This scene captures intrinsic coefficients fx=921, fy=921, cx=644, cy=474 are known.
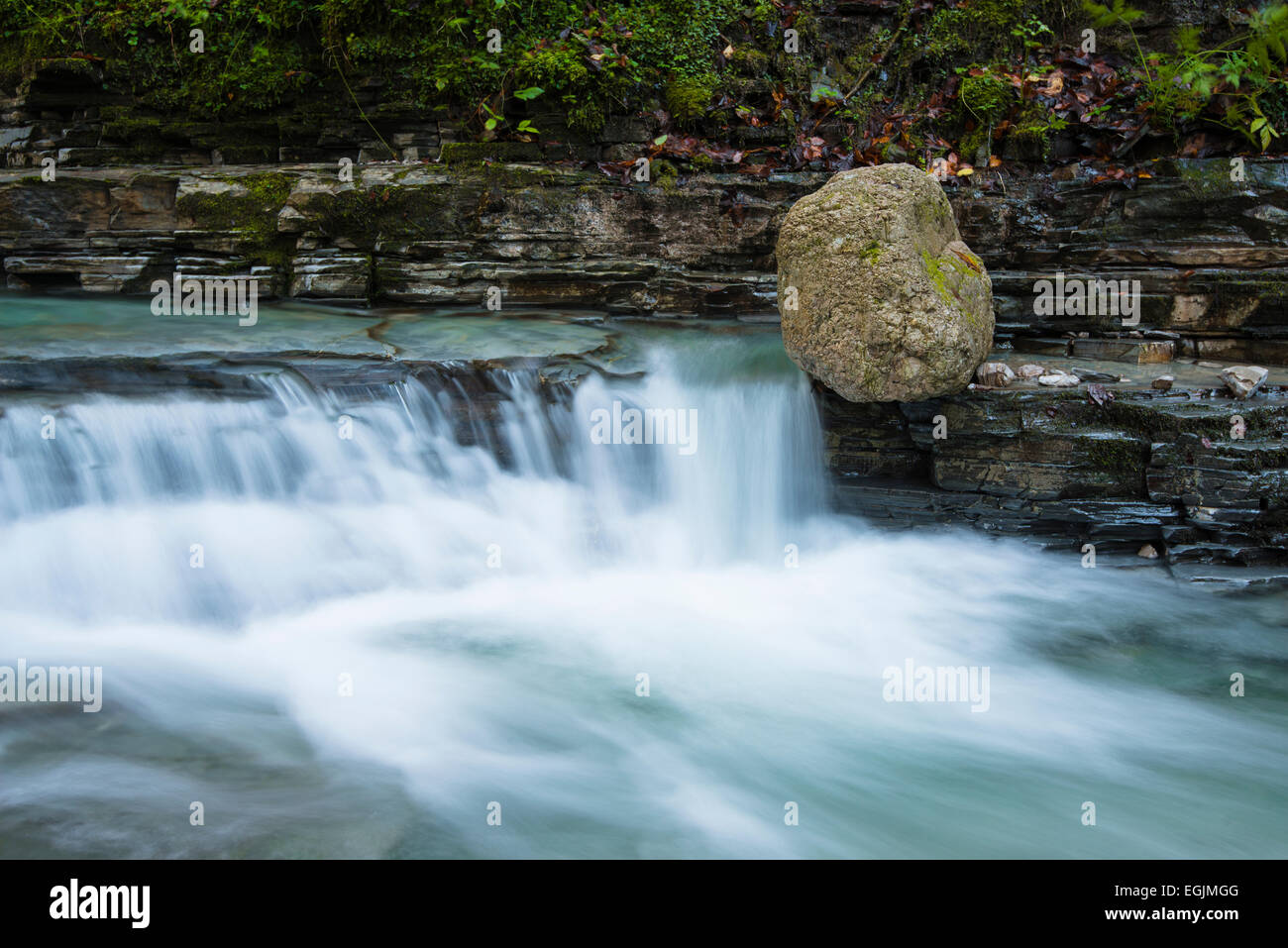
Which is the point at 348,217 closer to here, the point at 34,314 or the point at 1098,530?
the point at 34,314

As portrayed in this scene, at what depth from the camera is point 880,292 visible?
557 centimetres

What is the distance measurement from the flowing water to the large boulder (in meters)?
1.12

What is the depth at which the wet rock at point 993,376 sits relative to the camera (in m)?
6.18

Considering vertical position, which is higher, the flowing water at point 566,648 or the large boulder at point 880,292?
the large boulder at point 880,292

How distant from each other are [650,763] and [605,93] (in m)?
6.50

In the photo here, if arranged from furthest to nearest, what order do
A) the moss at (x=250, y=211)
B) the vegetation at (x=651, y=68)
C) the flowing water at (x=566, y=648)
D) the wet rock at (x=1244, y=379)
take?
the vegetation at (x=651, y=68) < the moss at (x=250, y=211) < the wet rock at (x=1244, y=379) < the flowing water at (x=566, y=648)

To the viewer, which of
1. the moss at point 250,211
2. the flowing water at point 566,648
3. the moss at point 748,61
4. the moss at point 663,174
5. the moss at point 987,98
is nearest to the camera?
the flowing water at point 566,648

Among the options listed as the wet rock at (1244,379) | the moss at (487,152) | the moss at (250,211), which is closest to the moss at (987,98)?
the wet rock at (1244,379)

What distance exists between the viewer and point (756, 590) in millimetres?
6422

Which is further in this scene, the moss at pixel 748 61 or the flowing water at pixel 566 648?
the moss at pixel 748 61

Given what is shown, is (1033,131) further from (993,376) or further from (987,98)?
(993,376)

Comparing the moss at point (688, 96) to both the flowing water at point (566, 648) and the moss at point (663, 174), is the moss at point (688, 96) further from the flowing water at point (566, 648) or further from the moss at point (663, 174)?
the flowing water at point (566, 648)

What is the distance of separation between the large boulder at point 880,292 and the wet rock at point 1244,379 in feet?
5.31

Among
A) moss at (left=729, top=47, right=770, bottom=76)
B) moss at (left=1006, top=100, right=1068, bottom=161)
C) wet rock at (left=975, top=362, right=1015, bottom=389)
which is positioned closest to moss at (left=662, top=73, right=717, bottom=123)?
moss at (left=729, top=47, right=770, bottom=76)
